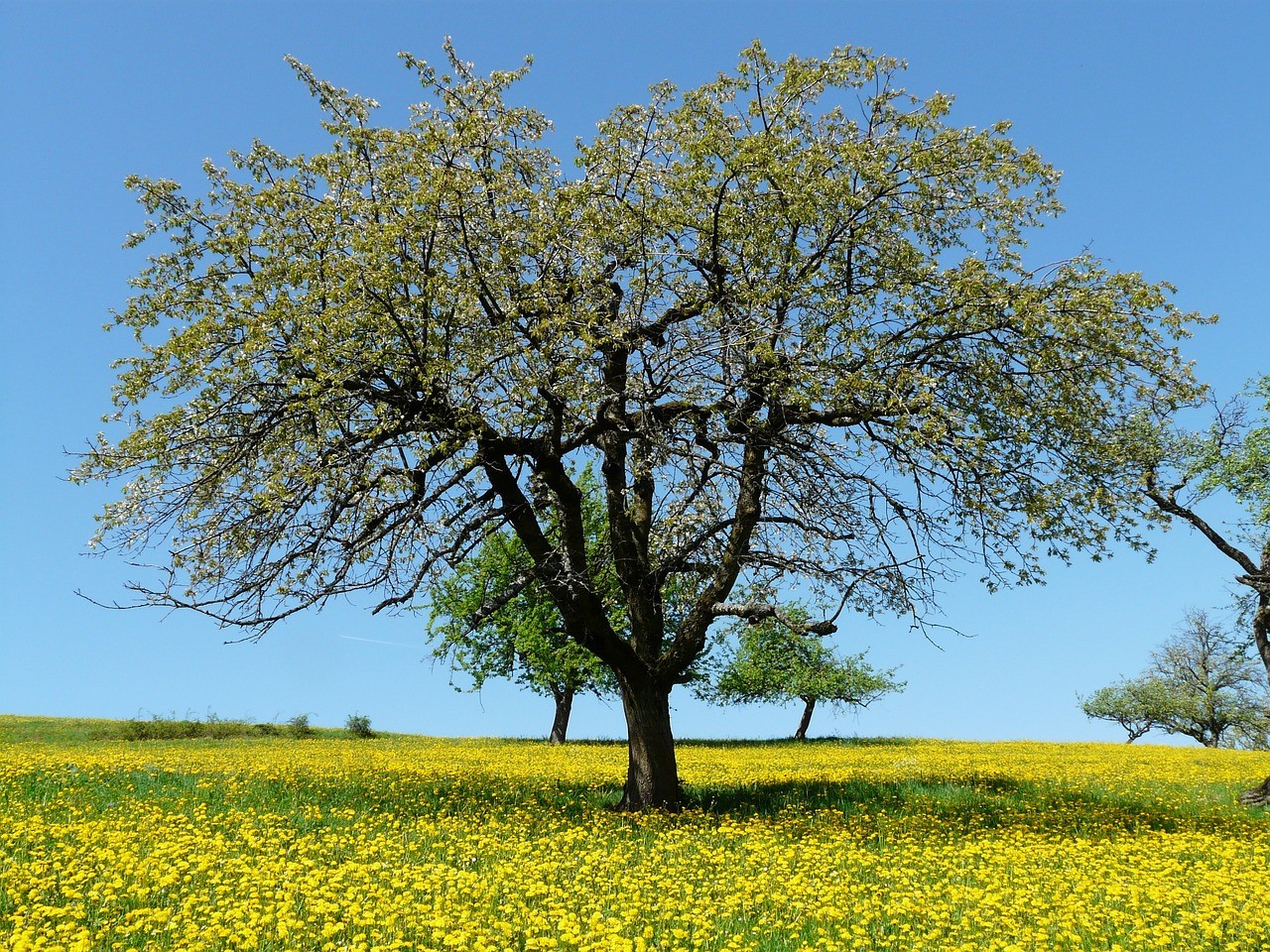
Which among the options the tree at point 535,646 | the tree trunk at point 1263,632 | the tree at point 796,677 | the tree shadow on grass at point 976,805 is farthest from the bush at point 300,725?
the tree trunk at point 1263,632

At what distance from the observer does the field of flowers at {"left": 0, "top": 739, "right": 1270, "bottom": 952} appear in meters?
7.84

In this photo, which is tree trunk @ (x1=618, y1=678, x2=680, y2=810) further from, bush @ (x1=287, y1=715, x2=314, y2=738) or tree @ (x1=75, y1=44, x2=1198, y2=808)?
bush @ (x1=287, y1=715, x2=314, y2=738)

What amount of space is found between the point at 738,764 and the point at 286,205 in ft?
62.8

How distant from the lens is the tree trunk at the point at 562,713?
41.8 m

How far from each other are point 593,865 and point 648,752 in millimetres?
5293

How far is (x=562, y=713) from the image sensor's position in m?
42.1

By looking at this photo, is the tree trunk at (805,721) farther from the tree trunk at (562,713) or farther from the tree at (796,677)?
the tree trunk at (562,713)

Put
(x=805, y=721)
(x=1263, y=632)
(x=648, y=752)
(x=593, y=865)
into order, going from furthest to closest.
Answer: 1. (x=805, y=721)
2. (x=1263, y=632)
3. (x=648, y=752)
4. (x=593, y=865)

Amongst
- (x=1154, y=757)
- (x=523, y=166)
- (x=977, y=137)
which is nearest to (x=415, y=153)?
(x=523, y=166)

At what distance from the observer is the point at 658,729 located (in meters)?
15.9

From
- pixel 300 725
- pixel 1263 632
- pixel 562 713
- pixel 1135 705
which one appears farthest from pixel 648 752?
pixel 1135 705

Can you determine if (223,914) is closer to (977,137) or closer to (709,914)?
(709,914)

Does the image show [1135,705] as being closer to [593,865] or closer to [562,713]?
[562,713]

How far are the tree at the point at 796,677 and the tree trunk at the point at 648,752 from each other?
30522 mm
